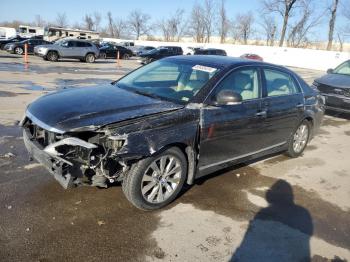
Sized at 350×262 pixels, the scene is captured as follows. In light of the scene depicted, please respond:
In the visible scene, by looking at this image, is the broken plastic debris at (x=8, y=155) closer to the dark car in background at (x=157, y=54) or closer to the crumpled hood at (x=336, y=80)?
the crumpled hood at (x=336, y=80)

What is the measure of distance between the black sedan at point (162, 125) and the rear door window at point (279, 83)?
2 centimetres

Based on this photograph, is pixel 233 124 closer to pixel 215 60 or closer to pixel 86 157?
pixel 215 60

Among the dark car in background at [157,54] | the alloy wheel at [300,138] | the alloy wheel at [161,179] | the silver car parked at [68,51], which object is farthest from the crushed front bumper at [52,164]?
the dark car in background at [157,54]

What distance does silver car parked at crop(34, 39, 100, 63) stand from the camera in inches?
1012

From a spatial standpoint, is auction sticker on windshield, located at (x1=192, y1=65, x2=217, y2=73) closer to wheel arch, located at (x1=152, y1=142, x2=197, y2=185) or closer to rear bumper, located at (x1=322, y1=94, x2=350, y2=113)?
wheel arch, located at (x1=152, y1=142, x2=197, y2=185)

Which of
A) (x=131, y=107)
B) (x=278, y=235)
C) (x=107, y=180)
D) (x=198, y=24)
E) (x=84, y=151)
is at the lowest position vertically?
(x=278, y=235)

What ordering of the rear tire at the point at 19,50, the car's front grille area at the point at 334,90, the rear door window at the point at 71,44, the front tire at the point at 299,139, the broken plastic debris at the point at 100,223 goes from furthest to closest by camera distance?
the rear tire at the point at 19,50 < the rear door window at the point at 71,44 < the car's front grille area at the point at 334,90 < the front tire at the point at 299,139 < the broken plastic debris at the point at 100,223

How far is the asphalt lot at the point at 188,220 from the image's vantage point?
3.48m

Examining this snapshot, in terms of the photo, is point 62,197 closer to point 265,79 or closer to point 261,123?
point 261,123

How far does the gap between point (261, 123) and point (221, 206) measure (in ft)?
4.73

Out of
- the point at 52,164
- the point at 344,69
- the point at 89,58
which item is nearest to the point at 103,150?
the point at 52,164

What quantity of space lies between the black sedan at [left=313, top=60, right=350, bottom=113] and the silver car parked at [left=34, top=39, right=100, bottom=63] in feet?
65.6

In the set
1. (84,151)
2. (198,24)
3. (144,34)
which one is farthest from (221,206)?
(144,34)

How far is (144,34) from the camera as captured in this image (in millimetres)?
107250
